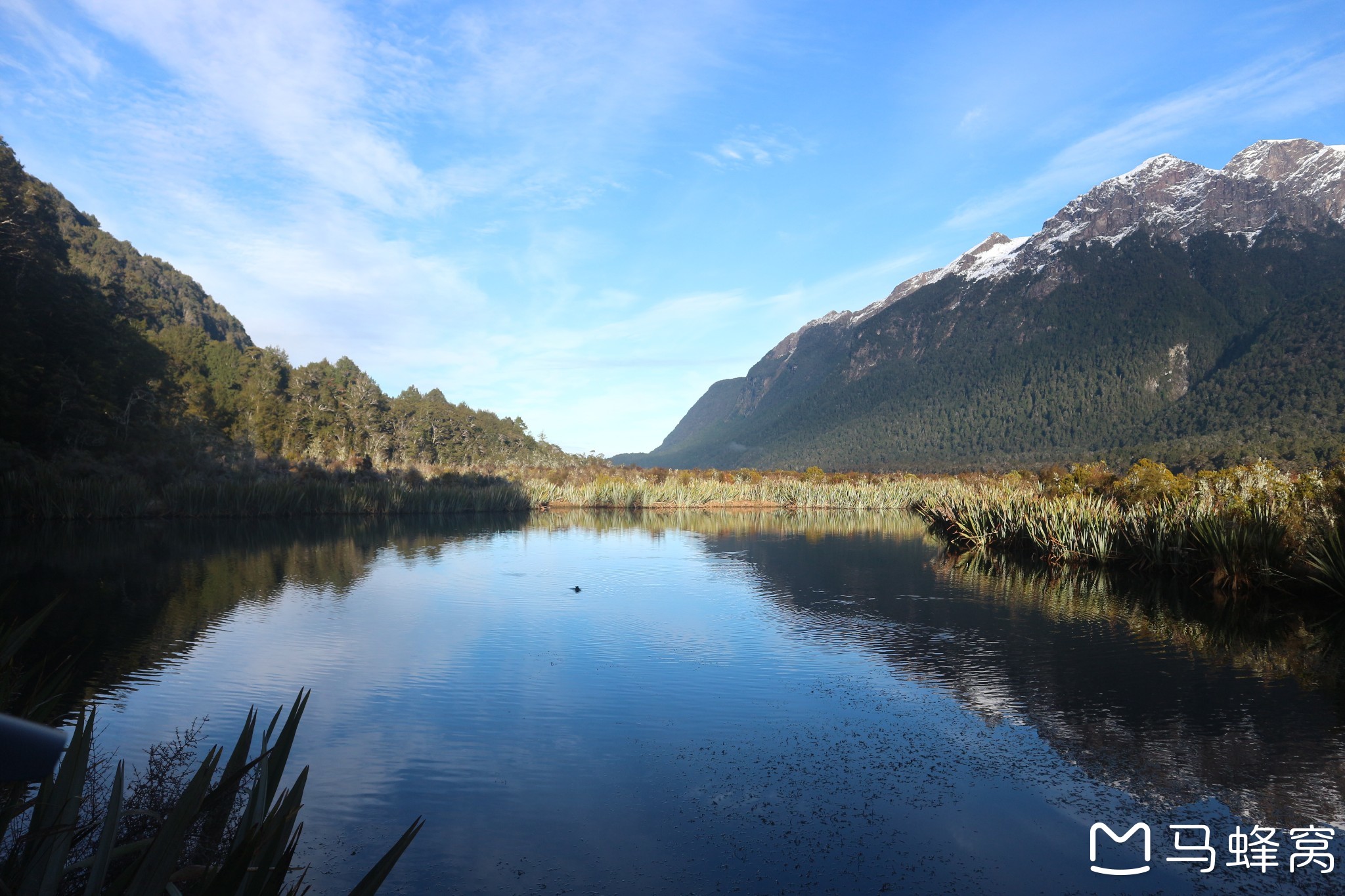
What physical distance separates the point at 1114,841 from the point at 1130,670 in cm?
392

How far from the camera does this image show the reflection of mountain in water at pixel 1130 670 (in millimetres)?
5066

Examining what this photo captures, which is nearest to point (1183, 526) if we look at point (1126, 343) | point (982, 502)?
point (982, 502)

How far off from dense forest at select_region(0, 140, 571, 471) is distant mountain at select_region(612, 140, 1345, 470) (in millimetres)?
48082

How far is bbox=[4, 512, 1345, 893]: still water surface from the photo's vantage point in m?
4.09

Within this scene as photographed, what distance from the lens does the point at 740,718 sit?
6344mm

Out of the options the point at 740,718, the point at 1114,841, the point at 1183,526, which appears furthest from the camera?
the point at 1183,526

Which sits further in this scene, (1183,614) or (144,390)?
(144,390)

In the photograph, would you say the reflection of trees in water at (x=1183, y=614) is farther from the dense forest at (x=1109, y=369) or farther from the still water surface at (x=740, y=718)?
the dense forest at (x=1109, y=369)

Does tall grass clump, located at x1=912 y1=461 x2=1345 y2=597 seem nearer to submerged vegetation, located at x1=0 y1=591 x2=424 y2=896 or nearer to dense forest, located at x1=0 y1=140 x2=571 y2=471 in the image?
submerged vegetation, located at x1=0 y1=591 x2=424 y2=896

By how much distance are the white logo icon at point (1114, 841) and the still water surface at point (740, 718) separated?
53 millimetres

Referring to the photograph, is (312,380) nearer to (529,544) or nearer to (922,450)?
(529,544)

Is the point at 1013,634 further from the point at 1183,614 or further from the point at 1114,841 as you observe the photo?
the point at 1114,841

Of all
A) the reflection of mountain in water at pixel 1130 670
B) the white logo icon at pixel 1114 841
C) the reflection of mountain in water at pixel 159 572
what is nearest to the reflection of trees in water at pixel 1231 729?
the reflection of mountain in water at pixel 1130 670

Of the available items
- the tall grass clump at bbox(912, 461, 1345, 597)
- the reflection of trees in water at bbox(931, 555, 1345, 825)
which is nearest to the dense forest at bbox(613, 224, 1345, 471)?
the tall grass clump at bbox(912, 461, 1345, 597)
